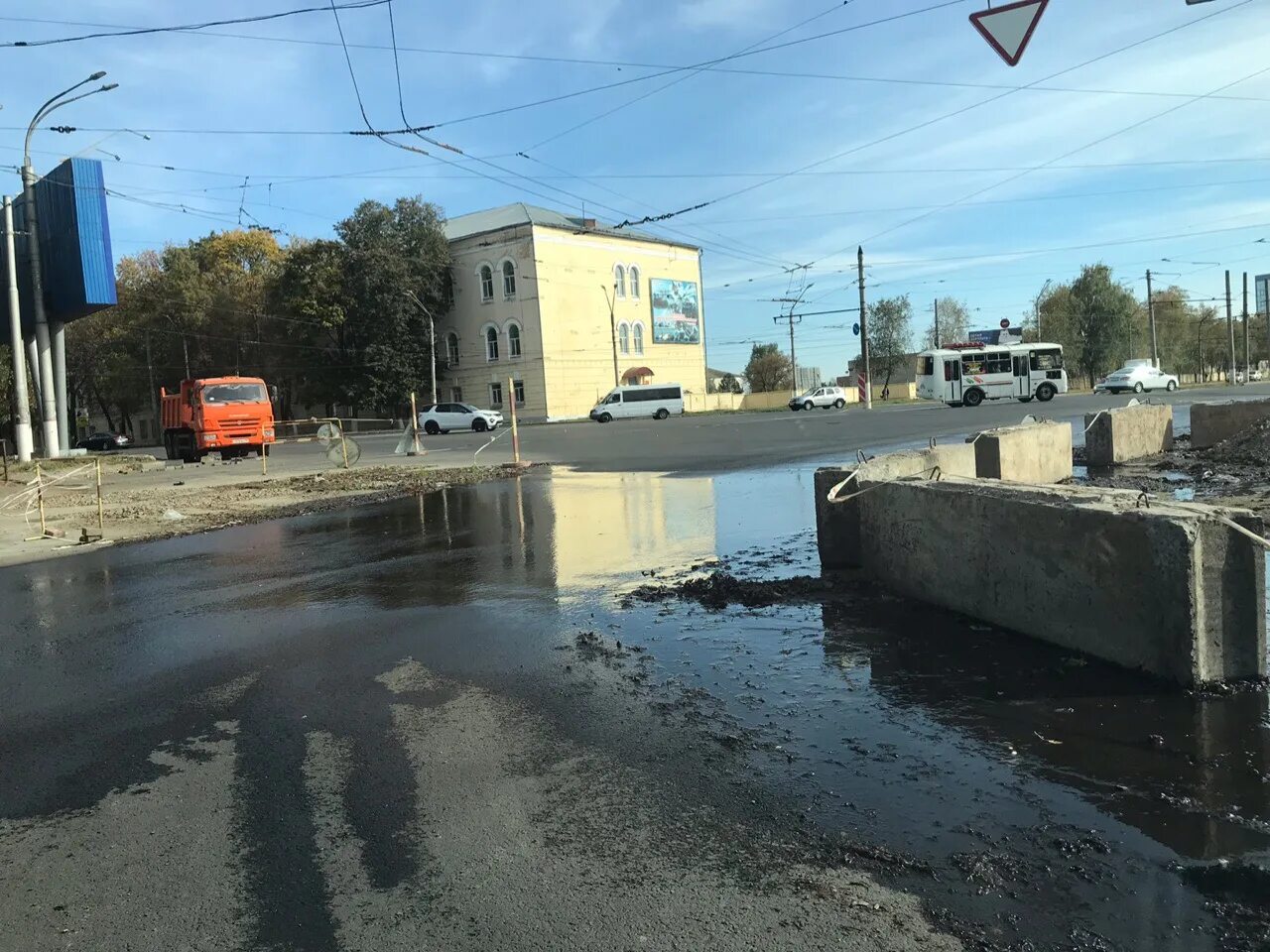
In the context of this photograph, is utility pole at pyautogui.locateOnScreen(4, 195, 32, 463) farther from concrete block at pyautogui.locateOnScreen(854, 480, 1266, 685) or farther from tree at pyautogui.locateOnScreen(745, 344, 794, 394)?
tree at pyautogui.locateOnScreen(745, 344, 794, 394)

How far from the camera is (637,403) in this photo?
58.6m

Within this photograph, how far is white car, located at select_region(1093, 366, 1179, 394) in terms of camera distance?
50969 mm

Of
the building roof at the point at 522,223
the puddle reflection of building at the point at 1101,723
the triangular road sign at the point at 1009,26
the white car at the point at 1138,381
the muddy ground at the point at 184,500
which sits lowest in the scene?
the puddle reflection of building at the point at 1101,723

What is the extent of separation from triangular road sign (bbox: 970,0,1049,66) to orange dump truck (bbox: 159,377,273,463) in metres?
27.6

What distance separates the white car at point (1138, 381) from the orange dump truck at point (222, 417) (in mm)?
43968

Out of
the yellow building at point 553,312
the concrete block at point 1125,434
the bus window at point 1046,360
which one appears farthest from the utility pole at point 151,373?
the concrete block at point 1125,434

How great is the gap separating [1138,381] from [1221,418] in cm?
3822

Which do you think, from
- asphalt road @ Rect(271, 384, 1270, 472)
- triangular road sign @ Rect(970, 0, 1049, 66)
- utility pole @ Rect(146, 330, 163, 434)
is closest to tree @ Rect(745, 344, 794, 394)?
utility pole @ Rect(146, 330, 163, 434)

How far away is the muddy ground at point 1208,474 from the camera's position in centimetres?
1080

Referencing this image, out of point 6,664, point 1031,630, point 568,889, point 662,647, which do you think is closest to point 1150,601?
point 1031,630

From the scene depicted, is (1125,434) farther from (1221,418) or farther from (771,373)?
(771,373)

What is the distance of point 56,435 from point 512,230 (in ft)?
117

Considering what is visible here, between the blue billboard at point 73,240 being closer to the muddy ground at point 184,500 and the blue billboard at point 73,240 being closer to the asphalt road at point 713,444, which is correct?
the asphalt road at point 713,444

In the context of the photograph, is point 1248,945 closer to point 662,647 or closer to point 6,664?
point 662,647
